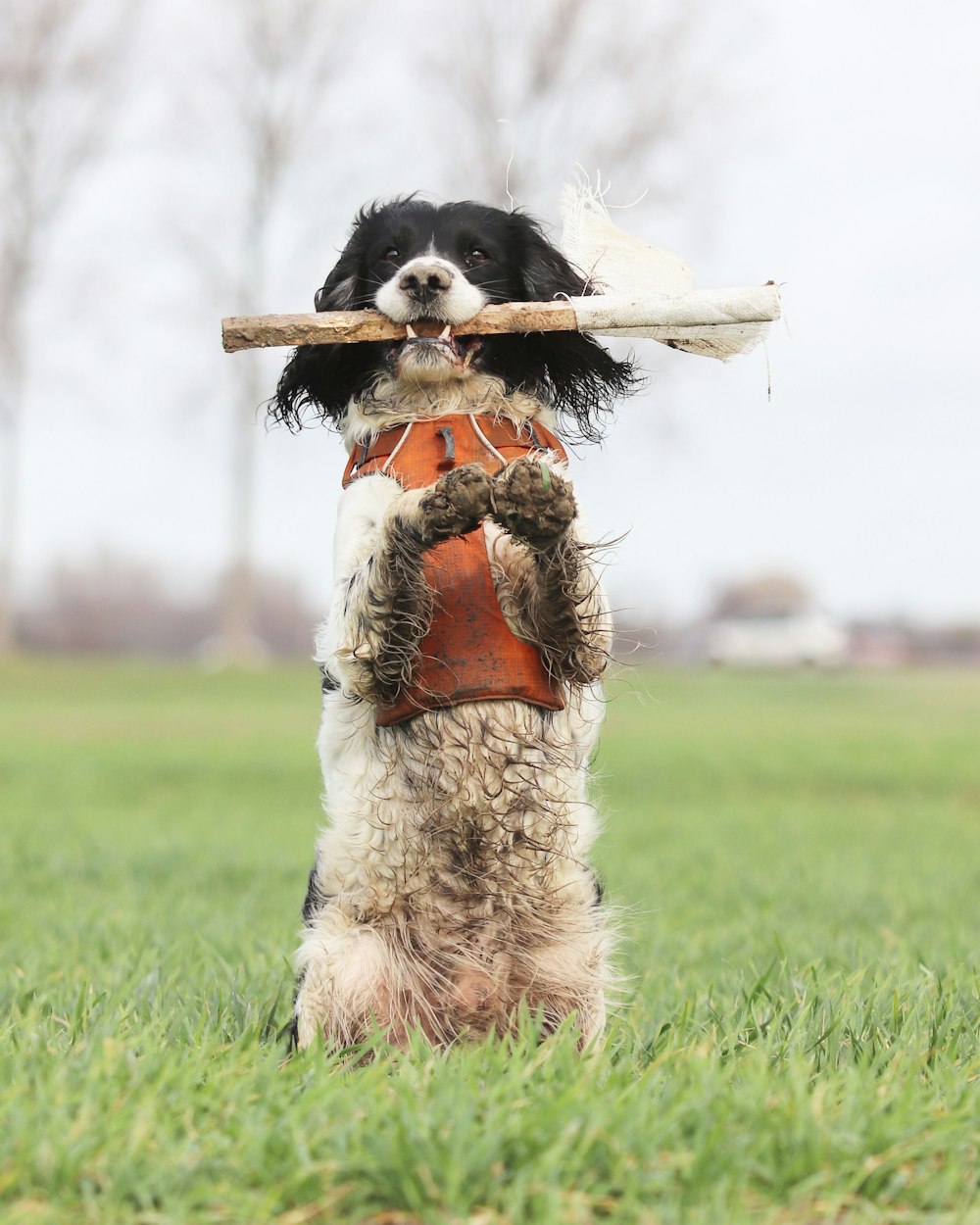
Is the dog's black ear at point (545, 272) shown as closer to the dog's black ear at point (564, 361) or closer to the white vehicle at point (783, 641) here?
the dog's black ear at point (564, 361)

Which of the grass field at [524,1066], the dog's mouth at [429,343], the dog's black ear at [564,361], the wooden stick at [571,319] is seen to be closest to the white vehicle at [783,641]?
the grass field at [524,1066]

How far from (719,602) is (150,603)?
3038cm

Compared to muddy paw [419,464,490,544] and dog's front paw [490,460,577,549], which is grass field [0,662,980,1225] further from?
muddy paw [419,464,490,544]

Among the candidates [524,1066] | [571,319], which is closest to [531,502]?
[571,319]

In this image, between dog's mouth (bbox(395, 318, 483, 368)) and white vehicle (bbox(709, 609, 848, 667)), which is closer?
dog's mouth (bbox(395, 318, 483, 368))

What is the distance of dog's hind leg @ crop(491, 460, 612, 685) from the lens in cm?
308

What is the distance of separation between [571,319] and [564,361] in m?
0.36

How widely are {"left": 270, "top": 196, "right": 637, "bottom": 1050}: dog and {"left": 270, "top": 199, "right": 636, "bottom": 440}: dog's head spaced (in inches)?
0.6

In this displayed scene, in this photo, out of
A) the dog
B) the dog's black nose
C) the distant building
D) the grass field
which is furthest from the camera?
the distant building

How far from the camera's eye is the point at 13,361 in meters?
28.7

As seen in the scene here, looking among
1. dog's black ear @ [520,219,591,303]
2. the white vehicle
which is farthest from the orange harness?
the white vehicle

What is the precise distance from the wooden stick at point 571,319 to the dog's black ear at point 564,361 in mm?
253

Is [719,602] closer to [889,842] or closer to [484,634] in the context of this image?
[889,842]

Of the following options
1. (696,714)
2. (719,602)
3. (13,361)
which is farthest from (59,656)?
(719,602)
